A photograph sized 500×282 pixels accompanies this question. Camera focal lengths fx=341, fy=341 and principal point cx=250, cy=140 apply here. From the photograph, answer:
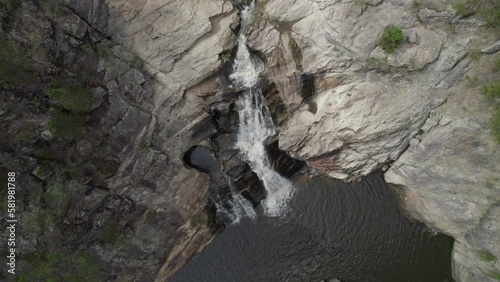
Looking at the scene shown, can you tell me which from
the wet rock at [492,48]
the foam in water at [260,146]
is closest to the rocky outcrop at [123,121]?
the foam in water at [260,146]

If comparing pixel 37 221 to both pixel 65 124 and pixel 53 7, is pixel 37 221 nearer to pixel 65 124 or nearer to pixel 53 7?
pixel 65 124

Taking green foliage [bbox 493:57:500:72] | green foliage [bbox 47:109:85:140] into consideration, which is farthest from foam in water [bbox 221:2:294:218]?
green foliage [bbox 493:57:500:72]

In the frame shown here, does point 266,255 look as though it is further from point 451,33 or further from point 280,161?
point 451,33

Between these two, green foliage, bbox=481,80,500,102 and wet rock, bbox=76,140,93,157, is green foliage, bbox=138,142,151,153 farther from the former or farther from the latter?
green foliage, bbox=481,80,500,102

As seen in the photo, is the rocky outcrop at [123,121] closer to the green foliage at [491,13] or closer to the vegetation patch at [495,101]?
the green foliage at [491,13]

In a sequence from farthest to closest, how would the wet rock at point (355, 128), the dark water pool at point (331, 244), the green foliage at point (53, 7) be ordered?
the dark water pool at point (331, 244), the wet rock at point (355, 128), the green foliage at point (53, 7)

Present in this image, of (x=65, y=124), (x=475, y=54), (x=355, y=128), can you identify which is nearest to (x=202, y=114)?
(x=65, y=124)
